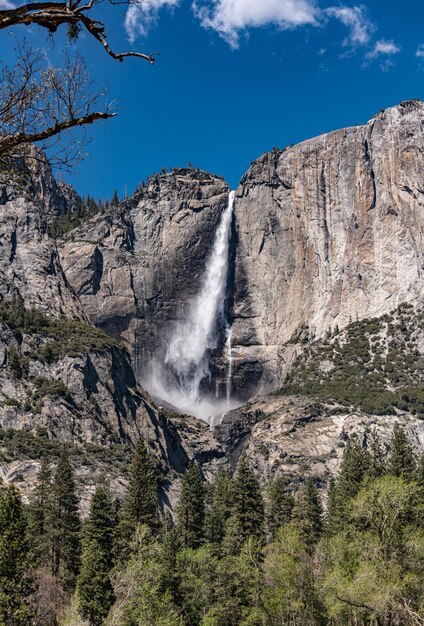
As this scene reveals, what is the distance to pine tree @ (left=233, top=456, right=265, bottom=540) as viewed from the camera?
52.0m

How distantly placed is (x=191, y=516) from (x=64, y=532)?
12931mm

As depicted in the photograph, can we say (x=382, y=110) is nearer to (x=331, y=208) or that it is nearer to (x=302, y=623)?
(x=331, y=208)

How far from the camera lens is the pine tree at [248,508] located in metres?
52.0

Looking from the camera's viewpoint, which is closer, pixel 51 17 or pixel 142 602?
pixel 51 17

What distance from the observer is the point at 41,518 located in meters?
55.4

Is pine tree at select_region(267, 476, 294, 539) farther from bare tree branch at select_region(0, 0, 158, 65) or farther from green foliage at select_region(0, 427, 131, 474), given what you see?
bare tree branch at select_region(0, 0, 158, 65)

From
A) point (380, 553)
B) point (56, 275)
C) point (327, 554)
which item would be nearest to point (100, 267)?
point (56, 275)

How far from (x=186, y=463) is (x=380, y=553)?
8374 centimetres

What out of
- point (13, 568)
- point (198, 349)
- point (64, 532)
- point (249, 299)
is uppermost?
point (249, 299)

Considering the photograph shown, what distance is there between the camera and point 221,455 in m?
118

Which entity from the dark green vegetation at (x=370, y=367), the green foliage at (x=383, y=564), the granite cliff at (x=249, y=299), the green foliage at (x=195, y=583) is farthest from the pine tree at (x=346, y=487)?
the dark green vegetation at (x=370, y=367)

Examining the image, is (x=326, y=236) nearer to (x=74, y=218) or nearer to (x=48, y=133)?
(x=74, y=218)

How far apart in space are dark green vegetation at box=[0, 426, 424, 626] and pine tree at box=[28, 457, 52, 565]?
0.46 ft

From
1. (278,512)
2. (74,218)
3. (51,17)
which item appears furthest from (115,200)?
(51,17)
